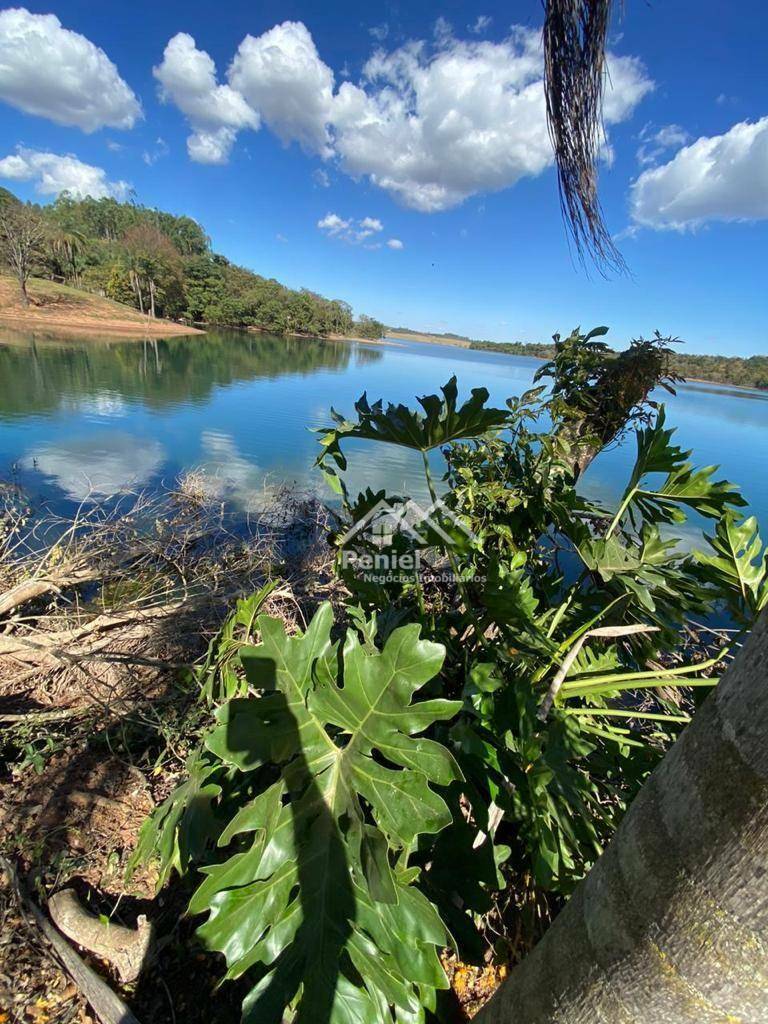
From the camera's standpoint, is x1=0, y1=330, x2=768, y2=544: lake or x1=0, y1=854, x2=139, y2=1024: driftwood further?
x1=0, y1=330, x2=768, y2=544: lake

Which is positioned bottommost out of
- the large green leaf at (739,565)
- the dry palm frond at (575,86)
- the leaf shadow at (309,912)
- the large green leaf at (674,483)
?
the leaf shadow at (309,912)

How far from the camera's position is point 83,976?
4.63ft

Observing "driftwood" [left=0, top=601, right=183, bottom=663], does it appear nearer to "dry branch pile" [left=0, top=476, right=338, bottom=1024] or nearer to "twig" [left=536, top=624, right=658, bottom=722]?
"dry branch pile" [left=0, top=476, right=338, bottom=1024]

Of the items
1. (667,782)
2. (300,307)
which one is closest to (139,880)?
(667,782)

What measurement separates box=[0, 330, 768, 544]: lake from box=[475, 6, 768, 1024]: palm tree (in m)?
3.12

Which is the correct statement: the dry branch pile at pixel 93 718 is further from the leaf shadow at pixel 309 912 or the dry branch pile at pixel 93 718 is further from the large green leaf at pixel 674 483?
the large green leaf at pixel 674 483

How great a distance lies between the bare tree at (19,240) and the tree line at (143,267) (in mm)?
57

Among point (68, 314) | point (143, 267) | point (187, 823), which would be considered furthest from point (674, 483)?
point (143, 267)

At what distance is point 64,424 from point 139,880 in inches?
390

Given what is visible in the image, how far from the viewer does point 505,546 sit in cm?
180

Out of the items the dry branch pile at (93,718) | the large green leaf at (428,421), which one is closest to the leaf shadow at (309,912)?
the large green leaf at (428,421)

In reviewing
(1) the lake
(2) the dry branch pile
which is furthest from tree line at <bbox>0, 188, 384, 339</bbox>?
(2) the dry branch pile

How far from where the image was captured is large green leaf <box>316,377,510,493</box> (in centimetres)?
137

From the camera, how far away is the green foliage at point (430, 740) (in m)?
0.85
